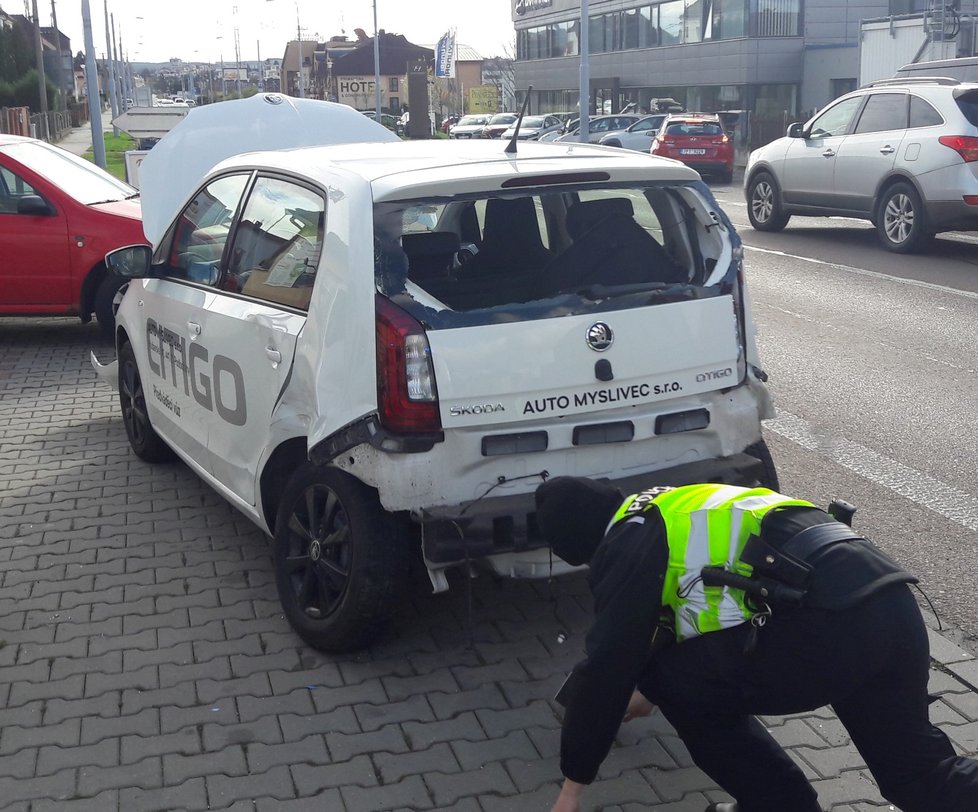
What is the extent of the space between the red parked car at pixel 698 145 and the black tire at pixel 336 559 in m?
24.2

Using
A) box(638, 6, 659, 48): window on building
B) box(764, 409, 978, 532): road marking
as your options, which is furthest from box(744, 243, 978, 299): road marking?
box(638, 6, 659, 48): window on building

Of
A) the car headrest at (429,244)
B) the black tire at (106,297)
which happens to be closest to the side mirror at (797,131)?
the black tire at (106,297)

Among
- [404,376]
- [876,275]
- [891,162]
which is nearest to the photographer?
[404,376]

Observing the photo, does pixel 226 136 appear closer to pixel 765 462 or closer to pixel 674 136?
pixel 765 462

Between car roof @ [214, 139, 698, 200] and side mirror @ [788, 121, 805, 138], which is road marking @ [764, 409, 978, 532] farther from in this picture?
side mirror @ [788, 121, 805, 138]

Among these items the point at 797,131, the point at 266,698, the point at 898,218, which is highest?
the point at 797,131

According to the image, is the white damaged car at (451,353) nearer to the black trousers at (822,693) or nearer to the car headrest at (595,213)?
the car headrest at (595,213)

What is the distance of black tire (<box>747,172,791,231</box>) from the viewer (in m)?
16.5

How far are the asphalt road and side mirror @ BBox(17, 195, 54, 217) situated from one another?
5710mm

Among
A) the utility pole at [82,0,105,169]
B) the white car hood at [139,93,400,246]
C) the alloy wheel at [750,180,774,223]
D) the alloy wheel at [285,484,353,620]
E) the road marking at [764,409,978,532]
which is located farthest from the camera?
the utility pole at [82,0,105,169]

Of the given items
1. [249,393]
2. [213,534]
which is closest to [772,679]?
[249,393]

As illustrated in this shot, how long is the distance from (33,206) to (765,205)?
1025cm

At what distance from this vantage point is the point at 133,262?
18.6ft

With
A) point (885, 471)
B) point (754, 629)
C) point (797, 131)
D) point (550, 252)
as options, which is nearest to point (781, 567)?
point (754, 629)
